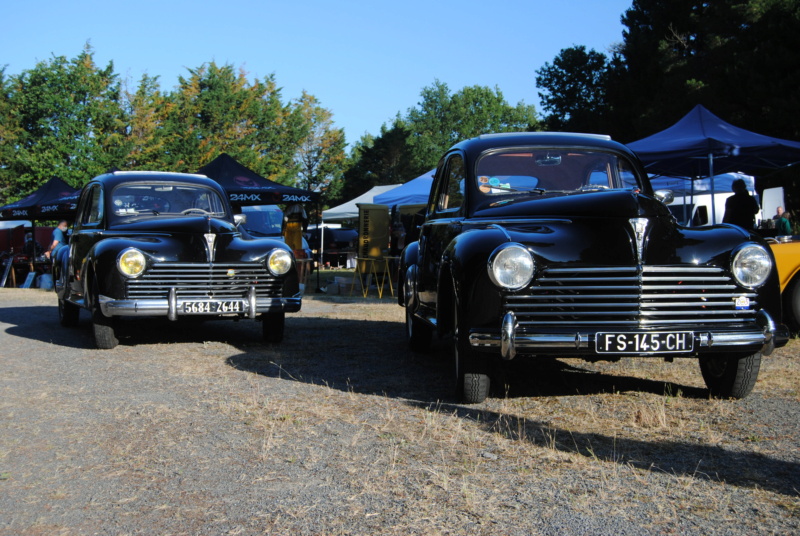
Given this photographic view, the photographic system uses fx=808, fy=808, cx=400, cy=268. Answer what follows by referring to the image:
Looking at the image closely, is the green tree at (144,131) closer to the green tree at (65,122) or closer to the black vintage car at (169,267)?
the green tree at (65,122)

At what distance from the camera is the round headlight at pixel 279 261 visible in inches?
322

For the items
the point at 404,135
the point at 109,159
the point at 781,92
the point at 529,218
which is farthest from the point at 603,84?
the point at 529,218

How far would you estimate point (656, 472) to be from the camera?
148 inches

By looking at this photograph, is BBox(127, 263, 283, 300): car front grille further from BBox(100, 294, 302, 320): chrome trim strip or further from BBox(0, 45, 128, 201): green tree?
BBox(0, 45, 128, 201): green tree

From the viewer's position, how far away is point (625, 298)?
4.88 meters

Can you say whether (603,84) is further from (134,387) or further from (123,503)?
(123,503)

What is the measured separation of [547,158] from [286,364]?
289cm

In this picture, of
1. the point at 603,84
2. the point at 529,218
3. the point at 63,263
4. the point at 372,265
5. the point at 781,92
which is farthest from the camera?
the point at 603,84

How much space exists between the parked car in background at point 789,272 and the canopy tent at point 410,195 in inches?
411

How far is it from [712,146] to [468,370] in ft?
28.1

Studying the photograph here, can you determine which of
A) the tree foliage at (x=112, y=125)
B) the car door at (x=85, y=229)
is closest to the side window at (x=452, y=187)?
the car door at (x=85, y=229)

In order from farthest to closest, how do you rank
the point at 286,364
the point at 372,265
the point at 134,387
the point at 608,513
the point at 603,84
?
the point at 603,84 < the point at 372,265 < the point at 286,364 < the point at 134,387 < the point at 608,513

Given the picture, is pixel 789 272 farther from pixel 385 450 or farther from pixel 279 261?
pixel 385 450

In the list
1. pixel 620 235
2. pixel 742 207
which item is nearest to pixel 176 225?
pixel 620 235
